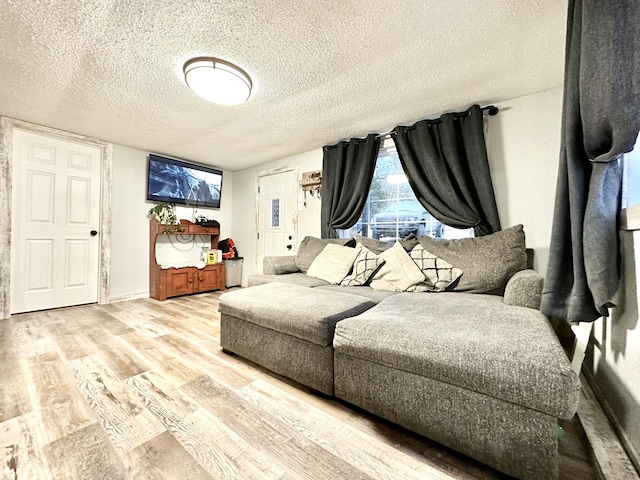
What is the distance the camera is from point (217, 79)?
6.15ft

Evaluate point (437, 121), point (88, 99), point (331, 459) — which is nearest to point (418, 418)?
point (331, 459)

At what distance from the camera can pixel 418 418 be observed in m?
1.09

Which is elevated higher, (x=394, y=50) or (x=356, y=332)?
(x=394, y=50)

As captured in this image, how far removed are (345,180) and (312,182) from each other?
63cm

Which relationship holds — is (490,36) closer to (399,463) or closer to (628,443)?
(628,443)

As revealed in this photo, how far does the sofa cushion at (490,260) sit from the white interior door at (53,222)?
437cm

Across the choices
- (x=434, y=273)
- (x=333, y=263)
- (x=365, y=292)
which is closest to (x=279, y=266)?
(x=333, y=263)

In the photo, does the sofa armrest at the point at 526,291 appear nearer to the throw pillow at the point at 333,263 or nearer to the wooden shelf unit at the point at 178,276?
the throw pillow at the point at 333,263

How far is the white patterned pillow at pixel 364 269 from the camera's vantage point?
2396 millimetres

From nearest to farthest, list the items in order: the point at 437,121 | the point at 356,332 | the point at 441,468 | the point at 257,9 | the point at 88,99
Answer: the point at 441,468, the point at 356,332, the point at 257,9, the point at 88,99, the point at 437,121

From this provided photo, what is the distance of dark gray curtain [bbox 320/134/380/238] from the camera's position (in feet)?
9.97

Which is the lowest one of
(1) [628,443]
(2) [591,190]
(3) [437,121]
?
(1) [628,443]

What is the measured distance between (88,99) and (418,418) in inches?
139

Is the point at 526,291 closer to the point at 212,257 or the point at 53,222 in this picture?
the point at 212,257
